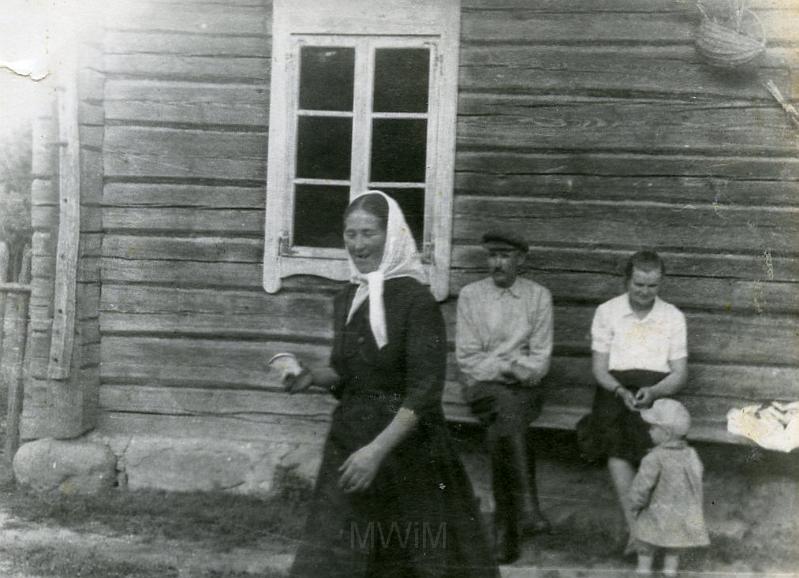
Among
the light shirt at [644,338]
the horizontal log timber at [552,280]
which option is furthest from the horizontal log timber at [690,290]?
the light shirt at [644,338]

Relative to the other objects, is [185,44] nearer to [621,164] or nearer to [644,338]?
[621,164]

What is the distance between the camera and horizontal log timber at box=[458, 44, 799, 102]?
4203mm

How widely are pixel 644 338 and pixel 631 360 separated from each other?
126mm

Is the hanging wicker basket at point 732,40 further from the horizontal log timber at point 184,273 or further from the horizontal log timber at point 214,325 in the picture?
the horizontal log timber at point 184,273

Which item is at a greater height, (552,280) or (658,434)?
(552,280)

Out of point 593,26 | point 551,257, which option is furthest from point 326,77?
point 551,257

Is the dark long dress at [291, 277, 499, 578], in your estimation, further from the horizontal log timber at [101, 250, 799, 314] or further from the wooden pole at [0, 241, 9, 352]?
the wooden pole at [0, 241, 9, 352]

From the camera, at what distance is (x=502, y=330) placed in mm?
4180

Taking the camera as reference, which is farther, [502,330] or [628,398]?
[502,330]

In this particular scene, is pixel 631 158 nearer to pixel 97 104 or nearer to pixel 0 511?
pixel 97 104

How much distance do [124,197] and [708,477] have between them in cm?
351

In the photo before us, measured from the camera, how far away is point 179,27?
4531 mm

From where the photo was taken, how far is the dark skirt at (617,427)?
12.8ft

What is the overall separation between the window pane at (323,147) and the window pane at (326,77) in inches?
3.1
